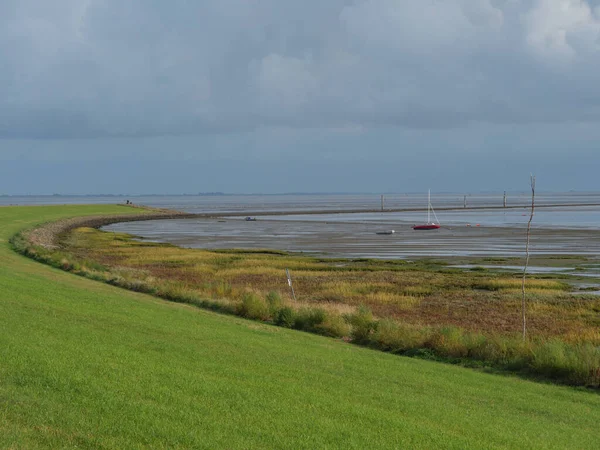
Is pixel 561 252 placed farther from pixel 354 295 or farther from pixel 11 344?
pixel 11 344

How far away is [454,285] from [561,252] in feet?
78.6

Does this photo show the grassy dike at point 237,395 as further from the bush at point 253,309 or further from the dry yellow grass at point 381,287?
the dry yellow grass at point 381,287

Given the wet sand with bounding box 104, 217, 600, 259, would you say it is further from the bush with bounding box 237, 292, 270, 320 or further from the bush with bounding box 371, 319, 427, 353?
the bush with bounding box 371, 319, 427, 353

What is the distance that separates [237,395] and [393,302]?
2094cm

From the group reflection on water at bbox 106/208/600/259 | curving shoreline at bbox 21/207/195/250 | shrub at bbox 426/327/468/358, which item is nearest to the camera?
shrub at bbox 426/327/468/358

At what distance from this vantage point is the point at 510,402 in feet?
41.8

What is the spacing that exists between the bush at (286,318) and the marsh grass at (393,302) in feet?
0.11

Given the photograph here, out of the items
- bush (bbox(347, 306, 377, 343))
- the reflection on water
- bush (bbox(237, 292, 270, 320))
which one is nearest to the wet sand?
the reflection on water

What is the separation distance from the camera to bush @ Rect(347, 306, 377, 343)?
67.6 ft

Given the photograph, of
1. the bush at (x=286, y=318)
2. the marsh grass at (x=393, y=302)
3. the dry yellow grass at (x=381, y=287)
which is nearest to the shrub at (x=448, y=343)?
the marsh grass at (x=393, y=302)

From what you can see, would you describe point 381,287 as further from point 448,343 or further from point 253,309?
point 448,343

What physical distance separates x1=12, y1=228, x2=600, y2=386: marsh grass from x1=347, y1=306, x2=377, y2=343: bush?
0.03 m

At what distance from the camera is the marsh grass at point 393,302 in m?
18.1

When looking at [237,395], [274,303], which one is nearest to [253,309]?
[274,303]
